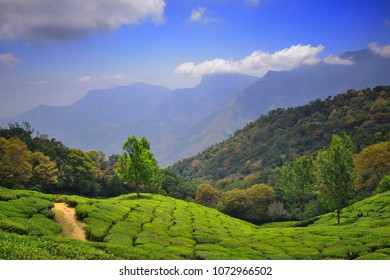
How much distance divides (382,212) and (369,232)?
38.3 feet

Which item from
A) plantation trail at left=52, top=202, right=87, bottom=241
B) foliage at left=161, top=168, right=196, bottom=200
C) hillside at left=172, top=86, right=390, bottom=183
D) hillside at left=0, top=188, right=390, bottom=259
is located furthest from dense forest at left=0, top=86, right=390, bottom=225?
plantation trail at left=52, top=202, right=87, bottom=241

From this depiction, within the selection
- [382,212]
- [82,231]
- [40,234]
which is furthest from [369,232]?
[40,234]

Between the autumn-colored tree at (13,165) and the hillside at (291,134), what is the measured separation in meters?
66.2

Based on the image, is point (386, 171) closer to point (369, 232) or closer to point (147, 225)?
point (369, 232)

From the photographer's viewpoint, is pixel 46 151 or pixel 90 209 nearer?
pixel 90 209

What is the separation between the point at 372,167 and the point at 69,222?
51844 mm

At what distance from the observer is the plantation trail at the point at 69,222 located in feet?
62.3

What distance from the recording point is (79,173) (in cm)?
6297

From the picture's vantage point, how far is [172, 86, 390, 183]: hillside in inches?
4146

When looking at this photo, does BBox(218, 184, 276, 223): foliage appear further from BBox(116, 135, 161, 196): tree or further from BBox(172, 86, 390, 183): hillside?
BBox(172, 86, 390, 183): hillside

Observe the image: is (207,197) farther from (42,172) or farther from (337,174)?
(337,174)

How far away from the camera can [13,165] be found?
164 ft

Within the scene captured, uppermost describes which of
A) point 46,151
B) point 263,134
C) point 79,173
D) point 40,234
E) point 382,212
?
point 263,134
